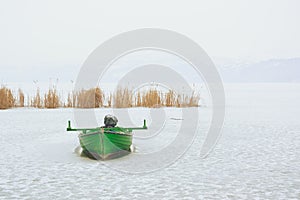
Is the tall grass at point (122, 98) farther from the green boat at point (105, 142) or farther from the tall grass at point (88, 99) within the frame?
the green boat at point (105, 142)

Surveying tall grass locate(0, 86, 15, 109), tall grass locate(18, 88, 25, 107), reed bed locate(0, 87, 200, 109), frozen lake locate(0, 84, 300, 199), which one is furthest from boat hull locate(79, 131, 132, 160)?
tall grass locate(18, 88, 25, 107)

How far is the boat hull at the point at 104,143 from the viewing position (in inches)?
218

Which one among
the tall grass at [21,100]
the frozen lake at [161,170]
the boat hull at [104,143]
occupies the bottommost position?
the frozen lake at [161,170]

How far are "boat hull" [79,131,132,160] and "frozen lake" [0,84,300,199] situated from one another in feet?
0.55

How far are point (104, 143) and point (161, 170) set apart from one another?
1.01 m

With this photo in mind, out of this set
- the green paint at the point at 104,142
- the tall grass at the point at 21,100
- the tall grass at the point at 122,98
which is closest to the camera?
the green paint at the point at 104,142

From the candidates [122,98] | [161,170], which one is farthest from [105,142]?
[122,98]

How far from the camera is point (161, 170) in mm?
5074

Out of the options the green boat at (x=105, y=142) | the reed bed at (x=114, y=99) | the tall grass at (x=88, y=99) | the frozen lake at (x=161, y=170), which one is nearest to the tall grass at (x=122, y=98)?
the reed bed at (x=114, y=99)

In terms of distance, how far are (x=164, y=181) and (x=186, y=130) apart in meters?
4.40

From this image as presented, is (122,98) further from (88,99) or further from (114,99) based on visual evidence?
(88,99)

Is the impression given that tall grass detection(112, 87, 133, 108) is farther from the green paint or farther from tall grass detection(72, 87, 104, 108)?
the green paint

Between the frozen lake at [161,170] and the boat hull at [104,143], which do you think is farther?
the boat hull at [104,143]

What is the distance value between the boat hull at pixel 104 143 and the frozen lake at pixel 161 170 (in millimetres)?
169
